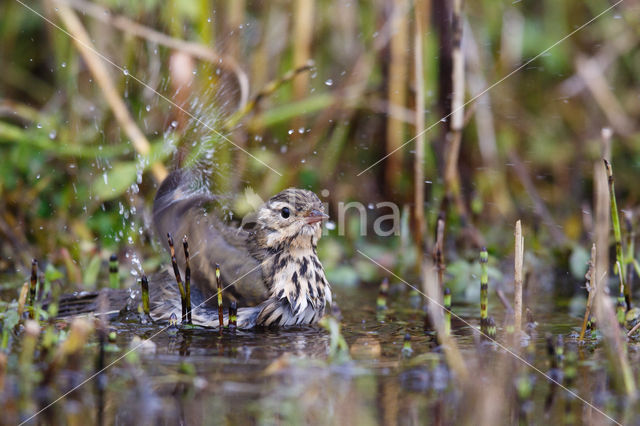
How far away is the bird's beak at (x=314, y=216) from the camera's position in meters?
4.38

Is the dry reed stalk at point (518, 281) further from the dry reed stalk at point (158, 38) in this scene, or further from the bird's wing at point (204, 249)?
the dry reed stalk at point (158, 38)

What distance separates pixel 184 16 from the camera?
19.3 feet

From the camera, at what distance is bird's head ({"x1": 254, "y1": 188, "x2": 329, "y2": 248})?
175 inches

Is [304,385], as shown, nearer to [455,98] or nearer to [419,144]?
[419,144]

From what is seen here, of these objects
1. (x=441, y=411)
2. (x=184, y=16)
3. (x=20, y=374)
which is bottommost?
(x=441, y=411)

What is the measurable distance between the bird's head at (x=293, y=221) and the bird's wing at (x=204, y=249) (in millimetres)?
189

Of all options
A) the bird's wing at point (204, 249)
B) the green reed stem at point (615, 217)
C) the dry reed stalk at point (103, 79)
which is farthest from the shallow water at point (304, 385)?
the dry reed stalk at point (103, 79)

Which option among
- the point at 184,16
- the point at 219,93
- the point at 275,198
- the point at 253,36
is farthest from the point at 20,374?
the point at 253,36

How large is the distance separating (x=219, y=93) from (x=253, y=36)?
2.89ft

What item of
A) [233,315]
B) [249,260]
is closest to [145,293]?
[233,315]

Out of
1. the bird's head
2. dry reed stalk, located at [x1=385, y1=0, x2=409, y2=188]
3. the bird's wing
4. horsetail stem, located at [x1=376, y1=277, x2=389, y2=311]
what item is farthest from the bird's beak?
dry reed stalk, located at [x1=385, y1=0, x2=409, y2=188]

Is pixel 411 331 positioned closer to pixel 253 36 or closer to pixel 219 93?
pixel 219 93

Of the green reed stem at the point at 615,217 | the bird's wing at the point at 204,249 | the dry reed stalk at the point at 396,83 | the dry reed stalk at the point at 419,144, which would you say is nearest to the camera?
the green reed stem at the point at 615,217

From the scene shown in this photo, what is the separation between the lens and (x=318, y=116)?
6418 mm
